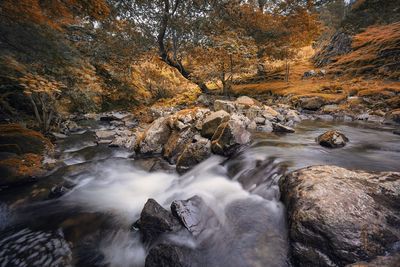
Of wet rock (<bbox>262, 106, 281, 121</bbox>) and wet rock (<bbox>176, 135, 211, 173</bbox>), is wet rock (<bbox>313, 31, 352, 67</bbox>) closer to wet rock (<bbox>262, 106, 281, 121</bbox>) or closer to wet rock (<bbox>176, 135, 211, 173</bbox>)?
wet rock (<bbox>262, 106, 281, 121</bbox>)

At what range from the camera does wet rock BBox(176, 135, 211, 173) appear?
5710 mm

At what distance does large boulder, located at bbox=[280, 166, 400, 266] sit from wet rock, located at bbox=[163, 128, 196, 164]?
3.62m

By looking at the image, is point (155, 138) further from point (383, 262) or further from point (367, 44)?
point (367, 44)

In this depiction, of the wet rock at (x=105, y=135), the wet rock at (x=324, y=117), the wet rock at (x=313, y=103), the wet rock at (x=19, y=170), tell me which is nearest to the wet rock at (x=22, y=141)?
the wet rock at (x=19, y=170)

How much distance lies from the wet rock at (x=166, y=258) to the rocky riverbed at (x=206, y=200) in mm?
12

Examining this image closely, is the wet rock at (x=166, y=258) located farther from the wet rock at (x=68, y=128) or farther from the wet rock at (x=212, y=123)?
the wet rock at (x=68, y=128)

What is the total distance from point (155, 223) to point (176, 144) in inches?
130

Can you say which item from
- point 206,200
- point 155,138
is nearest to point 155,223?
point 206,200

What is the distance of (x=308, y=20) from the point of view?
16.4 metres

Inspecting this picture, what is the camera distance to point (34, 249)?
10.5 feet

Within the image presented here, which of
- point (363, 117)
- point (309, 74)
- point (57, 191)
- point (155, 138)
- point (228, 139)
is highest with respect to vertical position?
point (309, 74)

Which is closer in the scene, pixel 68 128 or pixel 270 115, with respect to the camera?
pixel 270 115

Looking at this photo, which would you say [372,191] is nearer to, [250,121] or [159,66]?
[250,121]

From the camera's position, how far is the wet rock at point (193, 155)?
5.71m
